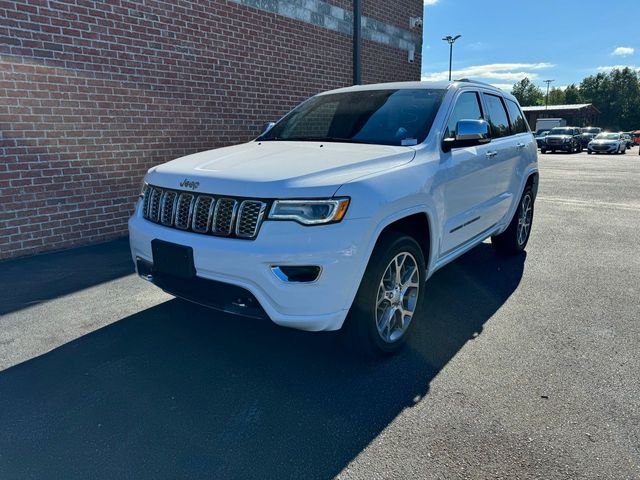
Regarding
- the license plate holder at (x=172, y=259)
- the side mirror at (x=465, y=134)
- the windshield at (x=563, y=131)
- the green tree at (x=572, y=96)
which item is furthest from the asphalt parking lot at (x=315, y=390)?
the green tree at (x=572, y=96)

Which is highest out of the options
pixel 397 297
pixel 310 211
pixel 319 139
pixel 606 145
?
pixel 319 139

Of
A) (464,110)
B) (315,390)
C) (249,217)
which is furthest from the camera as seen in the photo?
(464,110)

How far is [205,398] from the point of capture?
271 centimetres

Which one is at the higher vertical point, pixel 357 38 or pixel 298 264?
pixel 357 38

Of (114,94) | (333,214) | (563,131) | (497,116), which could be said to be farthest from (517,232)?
(563,131)

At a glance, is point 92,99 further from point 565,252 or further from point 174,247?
point 565,252

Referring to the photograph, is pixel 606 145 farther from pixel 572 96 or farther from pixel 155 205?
pixel 572 96

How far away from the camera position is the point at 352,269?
2643 millimetres

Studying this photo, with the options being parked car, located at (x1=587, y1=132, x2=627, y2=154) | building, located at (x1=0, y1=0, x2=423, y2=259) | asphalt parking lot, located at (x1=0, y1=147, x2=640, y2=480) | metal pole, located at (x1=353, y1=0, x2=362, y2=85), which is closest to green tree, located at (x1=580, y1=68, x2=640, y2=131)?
parked car, located at (x1=587, y1=132, x2=627, y2=154)

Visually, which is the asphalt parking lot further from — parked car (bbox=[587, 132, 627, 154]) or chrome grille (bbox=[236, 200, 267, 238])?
parked car (bbox=[587, 132, 627, 154])

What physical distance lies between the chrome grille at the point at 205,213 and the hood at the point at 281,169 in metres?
0.06

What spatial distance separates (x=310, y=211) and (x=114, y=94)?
4946 millimetres

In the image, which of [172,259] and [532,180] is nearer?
[172,259]

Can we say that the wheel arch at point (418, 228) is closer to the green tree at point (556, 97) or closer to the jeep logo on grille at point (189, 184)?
the jeep logo on grille at point (189, 184)
